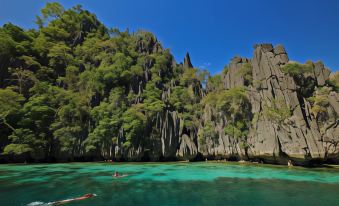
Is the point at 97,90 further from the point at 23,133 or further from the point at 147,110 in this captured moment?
the point at 23,133

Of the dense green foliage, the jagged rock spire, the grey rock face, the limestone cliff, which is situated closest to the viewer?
the grey rock face

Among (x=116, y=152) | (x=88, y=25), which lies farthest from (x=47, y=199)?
(x=88, y=25)

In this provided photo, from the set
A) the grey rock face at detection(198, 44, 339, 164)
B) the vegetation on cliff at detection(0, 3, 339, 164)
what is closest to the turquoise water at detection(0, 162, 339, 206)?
the grey rock face at detection(198, 44, 339, 164)

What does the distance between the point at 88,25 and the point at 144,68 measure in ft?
65.2

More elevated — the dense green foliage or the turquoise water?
the dense green foliage

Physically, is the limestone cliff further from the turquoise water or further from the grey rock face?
the turquoise water

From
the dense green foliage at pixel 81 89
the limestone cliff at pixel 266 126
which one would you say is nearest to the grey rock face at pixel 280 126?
the limestone cliff at pixel 266 126

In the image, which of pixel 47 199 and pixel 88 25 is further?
pixel 88 25

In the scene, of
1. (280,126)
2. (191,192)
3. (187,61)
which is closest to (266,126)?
(280,126)

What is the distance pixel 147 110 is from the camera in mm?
36906

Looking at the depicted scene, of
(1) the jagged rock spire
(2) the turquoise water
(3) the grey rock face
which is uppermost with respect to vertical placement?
(1) the jagged rock spire

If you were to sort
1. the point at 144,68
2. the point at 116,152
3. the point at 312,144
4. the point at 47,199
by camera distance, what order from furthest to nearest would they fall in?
the point at 144,68
the point at 116,152
the point at 312,144
the point at 47,199

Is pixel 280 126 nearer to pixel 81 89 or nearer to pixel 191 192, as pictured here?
pixel 191 192

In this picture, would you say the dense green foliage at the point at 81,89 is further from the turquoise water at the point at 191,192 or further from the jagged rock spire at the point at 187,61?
the turquoise water at the point at 191,192
